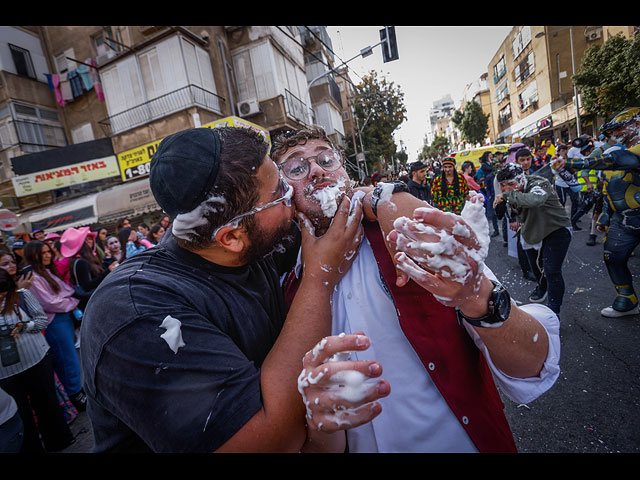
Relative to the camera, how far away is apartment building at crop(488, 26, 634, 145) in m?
24.6

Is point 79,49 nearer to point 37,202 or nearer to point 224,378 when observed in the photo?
point 37,202

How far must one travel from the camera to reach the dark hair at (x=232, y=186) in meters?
1.23

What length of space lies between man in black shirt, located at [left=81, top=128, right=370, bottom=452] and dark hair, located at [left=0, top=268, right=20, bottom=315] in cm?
316

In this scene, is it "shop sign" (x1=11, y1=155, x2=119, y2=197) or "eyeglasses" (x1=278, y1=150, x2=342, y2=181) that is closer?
"eyeglasses" (x1=278, y1=150, x2=342, y2=181)

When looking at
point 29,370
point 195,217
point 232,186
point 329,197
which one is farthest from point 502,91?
point 29,370

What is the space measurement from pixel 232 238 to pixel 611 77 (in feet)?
79.8

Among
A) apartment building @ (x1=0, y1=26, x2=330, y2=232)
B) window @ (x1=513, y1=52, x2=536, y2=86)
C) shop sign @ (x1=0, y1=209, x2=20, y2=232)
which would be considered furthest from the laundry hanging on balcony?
window @ (x1=513, y1=52, x2=536, y2=86)

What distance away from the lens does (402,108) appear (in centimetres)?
2708

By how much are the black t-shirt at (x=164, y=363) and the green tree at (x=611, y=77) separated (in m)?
22.0

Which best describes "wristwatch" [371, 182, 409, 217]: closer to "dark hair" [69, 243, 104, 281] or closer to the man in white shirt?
the man in white shirt

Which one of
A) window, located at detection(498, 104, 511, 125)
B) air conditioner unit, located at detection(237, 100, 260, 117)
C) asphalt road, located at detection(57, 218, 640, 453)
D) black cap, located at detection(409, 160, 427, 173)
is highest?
window, located at detection(498, 104, 511, 125)

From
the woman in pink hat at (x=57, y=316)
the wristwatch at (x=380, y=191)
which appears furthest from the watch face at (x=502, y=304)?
the woman in pink hat at (x=57, y=316)

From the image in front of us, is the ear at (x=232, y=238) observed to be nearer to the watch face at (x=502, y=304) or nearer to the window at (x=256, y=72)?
the watch face at (x=502, y=304)

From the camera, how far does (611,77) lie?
55.5 ft
